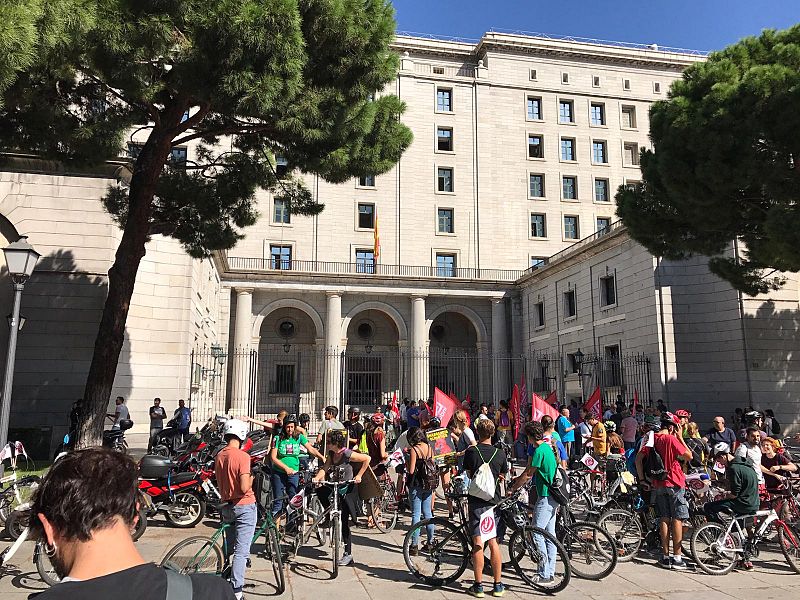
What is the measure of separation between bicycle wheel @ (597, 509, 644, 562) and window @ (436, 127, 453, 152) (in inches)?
1293

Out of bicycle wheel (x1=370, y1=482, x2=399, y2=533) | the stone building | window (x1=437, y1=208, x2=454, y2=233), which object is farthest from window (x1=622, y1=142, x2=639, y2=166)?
bicycle wheel (x1=370, y1=482, x2=399, y2=533)

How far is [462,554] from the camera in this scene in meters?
6.67

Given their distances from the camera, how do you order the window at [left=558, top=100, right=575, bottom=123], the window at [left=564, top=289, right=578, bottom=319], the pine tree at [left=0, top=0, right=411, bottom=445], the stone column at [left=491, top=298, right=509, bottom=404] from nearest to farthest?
the pine tree at [left=0, top=0, right=411, bottom=445], the window at [left=564, top=289, right=578, bottom=319], the stone column at [left=491, top=298, right=509, bottom=404], the window at [left=558, top=100, right=575, bottom=123]

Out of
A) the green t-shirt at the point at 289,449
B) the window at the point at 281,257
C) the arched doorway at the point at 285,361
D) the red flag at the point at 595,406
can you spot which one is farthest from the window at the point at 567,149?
the green t-shirt at the point at 289,449

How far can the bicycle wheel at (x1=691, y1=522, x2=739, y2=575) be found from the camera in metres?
7.24

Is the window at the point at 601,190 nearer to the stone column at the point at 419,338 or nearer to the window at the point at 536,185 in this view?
the window at the point at 536,185

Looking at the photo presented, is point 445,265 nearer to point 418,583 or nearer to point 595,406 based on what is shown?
point 595,406

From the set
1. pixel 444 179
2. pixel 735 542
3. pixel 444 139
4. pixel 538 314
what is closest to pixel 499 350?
pixel 538 314

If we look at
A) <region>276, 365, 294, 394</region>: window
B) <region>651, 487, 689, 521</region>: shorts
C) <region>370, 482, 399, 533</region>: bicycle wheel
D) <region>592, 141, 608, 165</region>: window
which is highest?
<region>592, 141, 608, 165</region>: window

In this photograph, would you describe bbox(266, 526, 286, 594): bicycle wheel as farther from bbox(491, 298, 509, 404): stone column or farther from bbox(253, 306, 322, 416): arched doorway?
bbox(491, 298, 509, 404): stone column

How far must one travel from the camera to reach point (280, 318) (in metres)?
34.9

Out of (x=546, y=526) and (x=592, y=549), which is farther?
(x=592, y=549)

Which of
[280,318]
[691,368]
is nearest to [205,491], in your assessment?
[691,368]

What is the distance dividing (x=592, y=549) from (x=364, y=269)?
96.2ft
